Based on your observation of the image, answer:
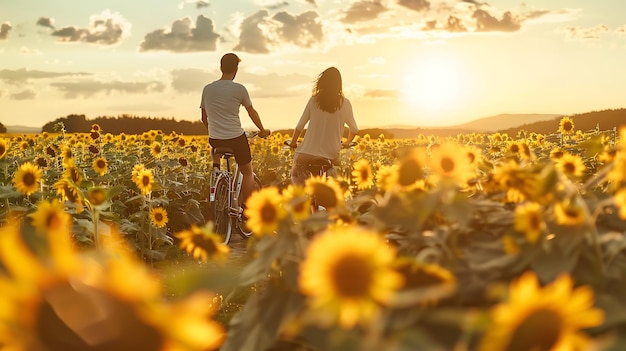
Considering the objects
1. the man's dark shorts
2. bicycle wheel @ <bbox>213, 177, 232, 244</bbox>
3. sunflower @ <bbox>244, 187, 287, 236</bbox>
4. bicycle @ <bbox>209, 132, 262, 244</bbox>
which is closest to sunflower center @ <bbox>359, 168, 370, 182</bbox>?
sunflower @ <bbox>244, 187, 287, 236</bbox>

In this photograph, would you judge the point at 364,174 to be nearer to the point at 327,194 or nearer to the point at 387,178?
the point at 387,178

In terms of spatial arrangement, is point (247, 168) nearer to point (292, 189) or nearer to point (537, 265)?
point (292, 189)

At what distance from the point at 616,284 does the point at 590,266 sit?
0.06 metres

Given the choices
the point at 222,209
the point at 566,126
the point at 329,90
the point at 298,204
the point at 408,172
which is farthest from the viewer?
A: the point at 566,126

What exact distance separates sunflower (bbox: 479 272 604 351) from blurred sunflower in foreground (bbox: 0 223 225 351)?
367 millimetres

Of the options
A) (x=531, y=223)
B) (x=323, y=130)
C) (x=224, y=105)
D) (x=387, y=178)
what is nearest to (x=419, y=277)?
(x=531, y=223)

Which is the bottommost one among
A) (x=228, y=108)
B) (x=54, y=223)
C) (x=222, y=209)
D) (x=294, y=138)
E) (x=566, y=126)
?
(x=222, y=209)

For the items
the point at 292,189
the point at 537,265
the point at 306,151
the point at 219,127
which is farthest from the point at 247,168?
the point at 537,265

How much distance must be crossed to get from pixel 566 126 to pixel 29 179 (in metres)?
7.20

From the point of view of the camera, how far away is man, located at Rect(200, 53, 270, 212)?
331 inches

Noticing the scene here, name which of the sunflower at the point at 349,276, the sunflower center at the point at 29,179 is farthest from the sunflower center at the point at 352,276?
the sunflower center at the point at 29,179

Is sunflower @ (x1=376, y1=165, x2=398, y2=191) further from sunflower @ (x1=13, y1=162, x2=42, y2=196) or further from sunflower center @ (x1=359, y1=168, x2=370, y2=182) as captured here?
sunflower @ (x1=13, y1=162, x2=42, y2=196)

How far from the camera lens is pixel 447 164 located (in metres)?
1.59

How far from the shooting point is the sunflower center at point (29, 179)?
5289 mm
